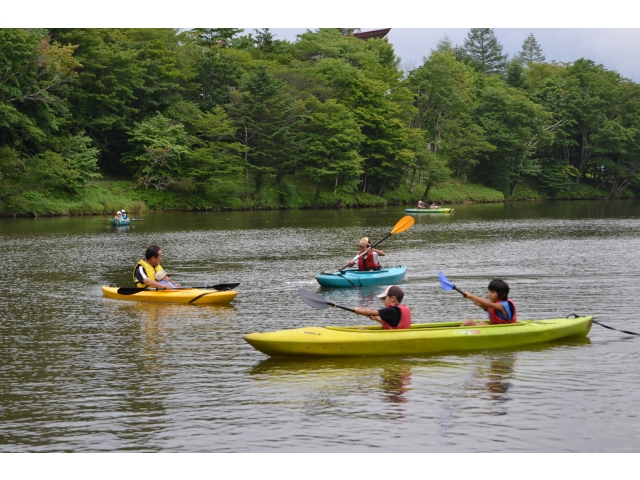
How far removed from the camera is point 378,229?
38562 millimetres

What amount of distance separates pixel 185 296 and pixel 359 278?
481cm

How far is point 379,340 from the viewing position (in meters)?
12.1

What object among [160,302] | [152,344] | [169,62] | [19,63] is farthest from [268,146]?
[152,344]

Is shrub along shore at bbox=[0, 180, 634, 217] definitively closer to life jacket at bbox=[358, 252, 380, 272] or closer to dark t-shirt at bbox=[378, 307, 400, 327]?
life jacket at bbox=[358, 252, 380, 272]

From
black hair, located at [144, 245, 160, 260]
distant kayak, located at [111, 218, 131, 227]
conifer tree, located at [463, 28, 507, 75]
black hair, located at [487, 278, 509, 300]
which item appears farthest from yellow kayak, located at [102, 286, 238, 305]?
conifer tree, located at [463, 28, 507, 75]

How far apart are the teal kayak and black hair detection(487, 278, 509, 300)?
22.7ft

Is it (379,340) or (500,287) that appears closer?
(379,340)

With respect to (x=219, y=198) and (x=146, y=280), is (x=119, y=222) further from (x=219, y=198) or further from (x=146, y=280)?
(x=146, y=280)

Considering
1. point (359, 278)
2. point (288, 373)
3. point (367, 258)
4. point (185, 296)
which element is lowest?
point (288, 373)

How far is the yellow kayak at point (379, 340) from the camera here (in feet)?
Result: 39.5

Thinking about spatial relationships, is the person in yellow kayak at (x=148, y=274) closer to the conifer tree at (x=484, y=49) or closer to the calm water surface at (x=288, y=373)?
the calm water surface at (x=288, y=373)

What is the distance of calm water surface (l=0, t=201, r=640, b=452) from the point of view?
28.7 ft

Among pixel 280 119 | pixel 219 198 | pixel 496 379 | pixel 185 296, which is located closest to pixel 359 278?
pixel 185 296

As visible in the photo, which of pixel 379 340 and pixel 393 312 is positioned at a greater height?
pixel 393 312
